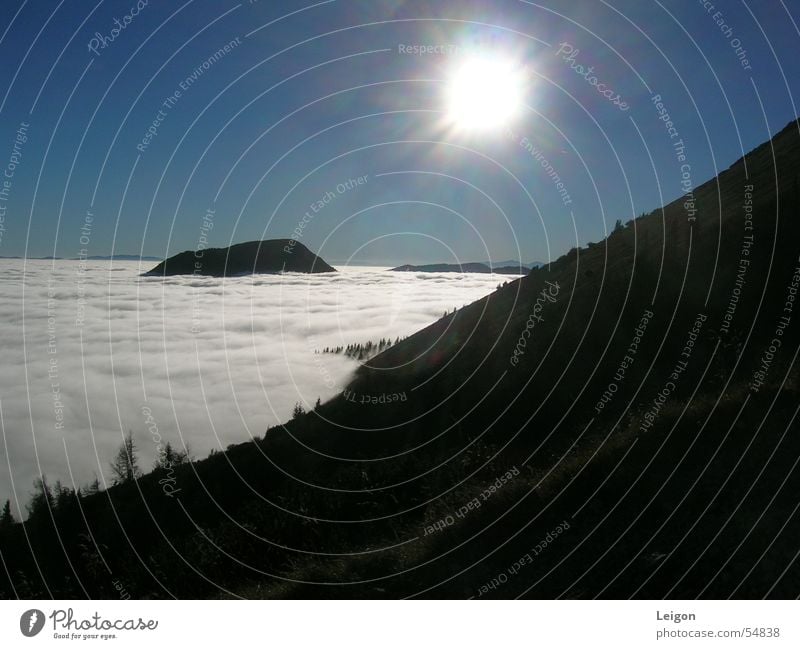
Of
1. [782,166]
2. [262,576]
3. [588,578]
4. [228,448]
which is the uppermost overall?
[782,166]

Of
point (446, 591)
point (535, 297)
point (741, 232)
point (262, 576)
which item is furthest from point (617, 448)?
point (535, 297)

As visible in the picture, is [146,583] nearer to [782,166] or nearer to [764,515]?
[764,515]

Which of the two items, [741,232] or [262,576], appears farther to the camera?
[741,232]

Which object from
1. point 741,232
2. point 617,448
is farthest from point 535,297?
point 617,448

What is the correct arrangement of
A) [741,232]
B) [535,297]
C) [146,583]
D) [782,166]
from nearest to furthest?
[146,583], [741,232], [782,166], [535,297]

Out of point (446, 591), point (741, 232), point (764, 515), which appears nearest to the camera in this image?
point (764, 515)

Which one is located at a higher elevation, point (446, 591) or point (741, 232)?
point (741, 232)
